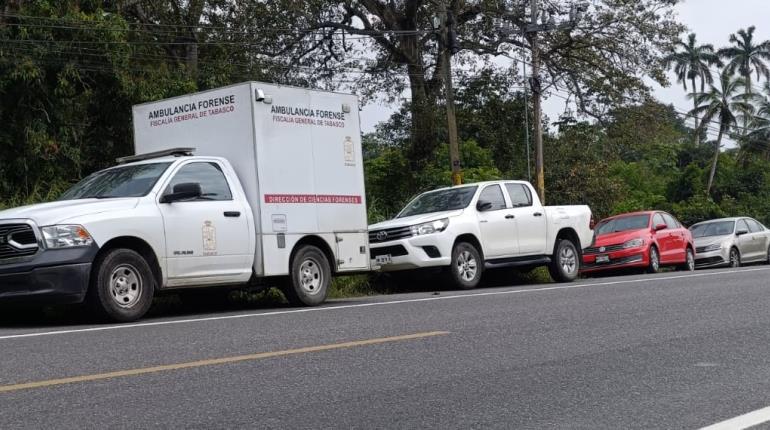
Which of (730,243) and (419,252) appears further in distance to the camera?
(730,243)

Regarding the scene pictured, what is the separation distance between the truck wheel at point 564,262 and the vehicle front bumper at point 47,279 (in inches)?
406

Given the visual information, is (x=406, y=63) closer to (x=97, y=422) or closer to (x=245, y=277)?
(x=245, y=277)

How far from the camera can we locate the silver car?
25.3 m

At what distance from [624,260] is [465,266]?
664 centimetres

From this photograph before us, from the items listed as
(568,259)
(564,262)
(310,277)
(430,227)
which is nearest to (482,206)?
(430,227)

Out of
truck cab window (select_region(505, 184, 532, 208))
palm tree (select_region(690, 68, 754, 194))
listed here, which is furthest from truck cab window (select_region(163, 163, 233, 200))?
palm tree (select_region(690, 68, 754, 194))

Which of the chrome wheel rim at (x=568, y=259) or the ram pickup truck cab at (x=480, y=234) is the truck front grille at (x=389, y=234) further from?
the chrome wheel rim at (x=568, y=259)

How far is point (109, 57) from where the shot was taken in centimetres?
2086

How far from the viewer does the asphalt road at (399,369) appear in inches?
213

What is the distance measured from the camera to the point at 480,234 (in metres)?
16.4

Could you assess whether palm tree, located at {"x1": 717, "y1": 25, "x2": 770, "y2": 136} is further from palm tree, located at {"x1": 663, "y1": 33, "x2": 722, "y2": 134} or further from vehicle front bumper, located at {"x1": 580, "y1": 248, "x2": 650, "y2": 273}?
vehicle front bumper, located at {"x1": 580, "y1": 248, "x2": 650, "y2": 273}

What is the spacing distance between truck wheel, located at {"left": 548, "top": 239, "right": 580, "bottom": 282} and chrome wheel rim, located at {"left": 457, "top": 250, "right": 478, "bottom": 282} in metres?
2.34

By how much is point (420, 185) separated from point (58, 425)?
925 inches

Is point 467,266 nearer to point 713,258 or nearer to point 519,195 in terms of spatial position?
point 519,195
